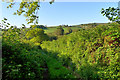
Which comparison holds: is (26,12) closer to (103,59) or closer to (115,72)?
(103,59)

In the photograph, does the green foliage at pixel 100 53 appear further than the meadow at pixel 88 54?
Yes

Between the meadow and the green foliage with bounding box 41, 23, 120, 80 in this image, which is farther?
the green foliage with bounding box 41, 23, 120, 80

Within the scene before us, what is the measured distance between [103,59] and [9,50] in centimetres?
445

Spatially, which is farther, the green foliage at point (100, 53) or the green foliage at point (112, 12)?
the green foliage at point (100, 53)

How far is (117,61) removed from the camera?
4910 mm

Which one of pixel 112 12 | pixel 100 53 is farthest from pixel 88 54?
pixel 112 12

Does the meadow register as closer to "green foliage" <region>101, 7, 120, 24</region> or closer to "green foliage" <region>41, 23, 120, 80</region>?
"green foliage" <region>41, 23, 120, 80</region>

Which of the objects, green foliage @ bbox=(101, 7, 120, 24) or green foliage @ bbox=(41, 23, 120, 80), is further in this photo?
green foliage @ bbox=(41, 23, 120, 80)

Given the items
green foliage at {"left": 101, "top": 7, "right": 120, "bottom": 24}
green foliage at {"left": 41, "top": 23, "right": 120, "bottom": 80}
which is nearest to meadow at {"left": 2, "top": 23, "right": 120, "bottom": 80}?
green foliage at {"left": 41, "top": 23, "right": 120, "bottom": 80}

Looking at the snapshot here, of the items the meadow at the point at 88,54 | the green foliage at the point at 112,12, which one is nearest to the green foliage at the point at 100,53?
the meadow at the point at 88,54

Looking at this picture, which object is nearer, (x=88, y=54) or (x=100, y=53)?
(x=100, y=53)

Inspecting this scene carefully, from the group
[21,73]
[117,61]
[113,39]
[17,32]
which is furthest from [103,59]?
[17,32]

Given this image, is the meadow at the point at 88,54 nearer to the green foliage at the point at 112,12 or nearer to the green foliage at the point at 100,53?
the green foliage at the point at 100,53

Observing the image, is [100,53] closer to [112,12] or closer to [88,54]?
[88,54]
